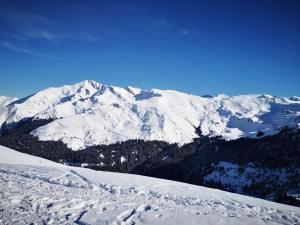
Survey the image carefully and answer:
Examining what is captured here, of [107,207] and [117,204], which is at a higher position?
[117,204]

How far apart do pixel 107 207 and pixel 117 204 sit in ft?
3.88

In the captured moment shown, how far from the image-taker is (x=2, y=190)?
91.1 ft

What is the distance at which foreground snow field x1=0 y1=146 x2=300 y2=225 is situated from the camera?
22344 millimetres

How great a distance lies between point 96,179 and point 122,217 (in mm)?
13316

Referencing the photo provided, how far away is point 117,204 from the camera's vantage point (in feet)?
85.1

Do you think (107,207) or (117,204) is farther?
(117,204)

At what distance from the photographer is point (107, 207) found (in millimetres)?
24984

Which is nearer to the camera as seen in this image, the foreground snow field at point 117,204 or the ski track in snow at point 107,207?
the ski track in snow at point 107,207

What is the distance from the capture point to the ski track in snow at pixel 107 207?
22.1 m

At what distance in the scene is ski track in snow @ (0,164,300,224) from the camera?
72.6ft

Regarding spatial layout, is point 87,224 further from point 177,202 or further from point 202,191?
point 202,191

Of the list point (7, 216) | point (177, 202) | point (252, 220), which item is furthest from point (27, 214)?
point (252, 220)

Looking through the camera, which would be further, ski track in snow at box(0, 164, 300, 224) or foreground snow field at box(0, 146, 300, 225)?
foreground snow field at box(0, 146, 300, 225)

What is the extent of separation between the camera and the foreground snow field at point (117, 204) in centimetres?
2234
